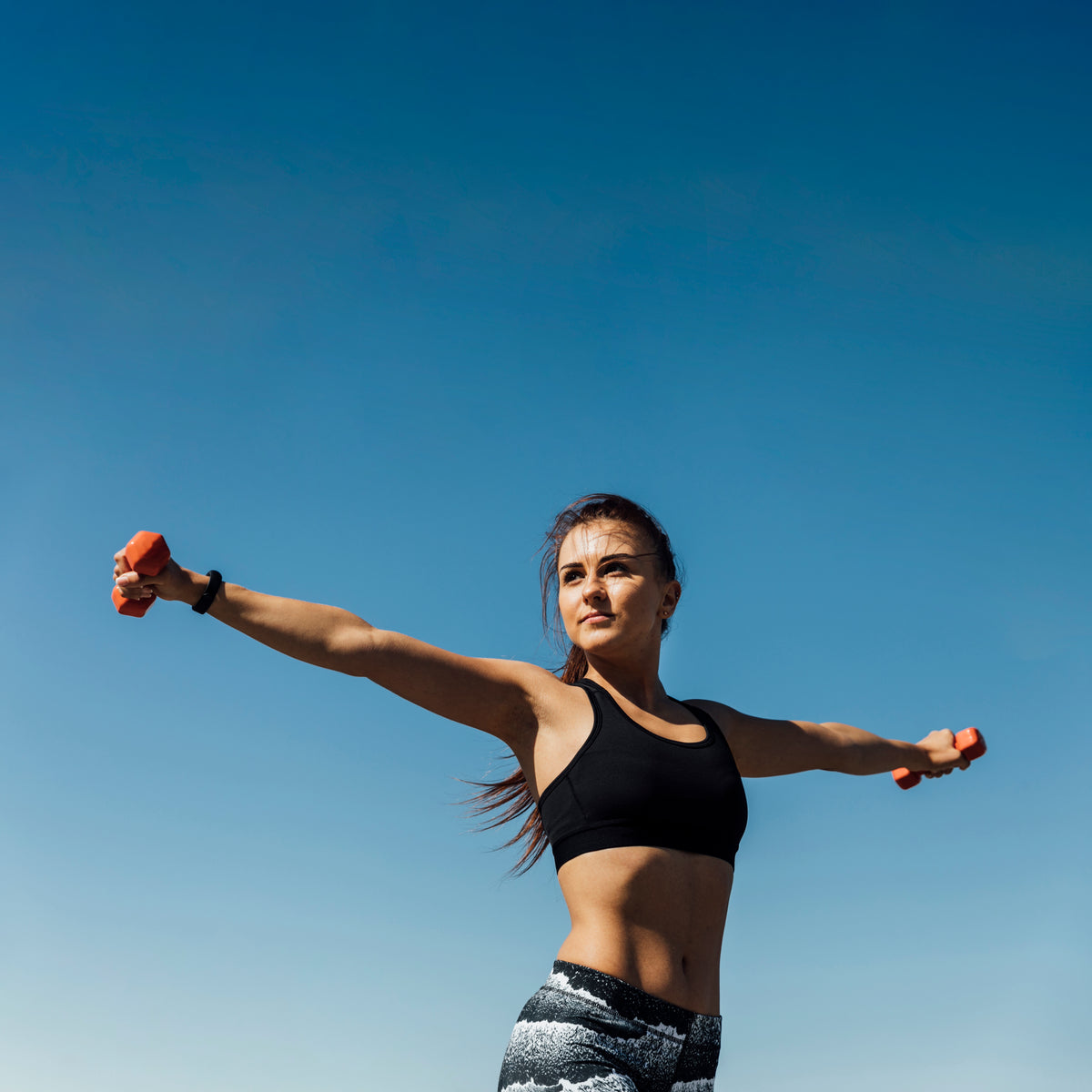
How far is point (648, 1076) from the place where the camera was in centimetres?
379

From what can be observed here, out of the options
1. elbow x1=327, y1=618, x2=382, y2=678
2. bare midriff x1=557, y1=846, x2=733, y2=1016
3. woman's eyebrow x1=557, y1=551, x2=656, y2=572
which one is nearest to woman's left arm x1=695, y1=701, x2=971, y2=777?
woman's eyebrow x1=557, y1=551, x2=656, y2=572

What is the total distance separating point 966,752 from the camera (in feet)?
20.2

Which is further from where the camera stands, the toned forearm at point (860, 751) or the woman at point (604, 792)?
the toned forearm at point (860, 751)

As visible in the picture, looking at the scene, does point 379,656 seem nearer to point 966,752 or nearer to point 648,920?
point 648,920

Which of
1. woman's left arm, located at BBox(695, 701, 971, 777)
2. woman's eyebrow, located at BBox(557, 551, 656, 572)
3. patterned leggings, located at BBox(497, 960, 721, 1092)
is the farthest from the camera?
woman's left arm, located at BBox(695, 701, 971, 777)

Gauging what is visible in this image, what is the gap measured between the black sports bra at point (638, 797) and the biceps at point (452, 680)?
342 mm

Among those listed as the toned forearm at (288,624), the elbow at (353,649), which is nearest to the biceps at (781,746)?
the elbow at (353,649)

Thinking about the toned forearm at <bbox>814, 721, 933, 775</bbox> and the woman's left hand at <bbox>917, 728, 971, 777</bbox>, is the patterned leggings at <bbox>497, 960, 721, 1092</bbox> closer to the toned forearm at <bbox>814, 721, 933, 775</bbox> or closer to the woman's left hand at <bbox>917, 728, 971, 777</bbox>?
the toned forearm at <bbox>814, 721, 933, 775</bbox>

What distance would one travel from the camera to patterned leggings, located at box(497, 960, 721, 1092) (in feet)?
12.0

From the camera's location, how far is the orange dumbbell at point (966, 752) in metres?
6.14

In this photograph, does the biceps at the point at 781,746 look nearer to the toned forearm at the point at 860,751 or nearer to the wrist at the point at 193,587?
the toned forearm at the point at 860,751

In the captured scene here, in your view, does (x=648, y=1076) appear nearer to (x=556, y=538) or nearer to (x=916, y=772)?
(x=556, y=538)

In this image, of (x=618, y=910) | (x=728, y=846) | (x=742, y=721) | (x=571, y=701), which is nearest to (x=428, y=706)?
(x=571, y=701)

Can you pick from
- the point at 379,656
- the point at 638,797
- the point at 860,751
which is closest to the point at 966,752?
the point at 860,751
